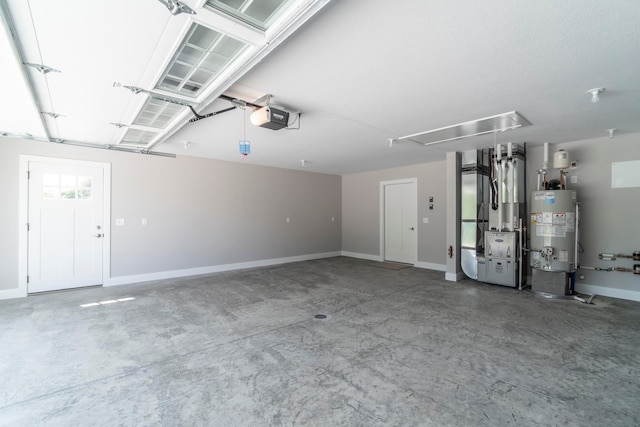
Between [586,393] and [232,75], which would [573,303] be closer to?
[586,393]

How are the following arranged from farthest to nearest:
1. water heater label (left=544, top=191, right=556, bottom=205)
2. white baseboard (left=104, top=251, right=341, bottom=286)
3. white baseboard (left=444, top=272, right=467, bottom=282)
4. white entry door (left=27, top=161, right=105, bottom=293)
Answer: white baseboard (left=444, top=272, right=467, bottom=282)
white baseboard (left=104, top=251, right=341, bottom=286)
white entry door (left=27, top=161, right=105, bottom=293)
water heater label (left=544, top=191, right=556, bottom=205)

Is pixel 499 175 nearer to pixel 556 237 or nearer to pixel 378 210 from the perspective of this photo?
pixel 556 237

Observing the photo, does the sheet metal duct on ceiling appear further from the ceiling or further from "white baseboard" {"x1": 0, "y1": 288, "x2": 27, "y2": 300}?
"white baseboard" {"x1": 0, "y1": 288, "x2": 27, "y2": 300}

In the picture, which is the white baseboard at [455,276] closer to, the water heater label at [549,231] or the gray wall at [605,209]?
the water heater label at [549,231]

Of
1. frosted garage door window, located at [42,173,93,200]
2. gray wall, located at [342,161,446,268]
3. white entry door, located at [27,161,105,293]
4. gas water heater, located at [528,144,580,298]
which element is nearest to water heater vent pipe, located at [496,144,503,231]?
gas water heater, located at [528,144,580,298]

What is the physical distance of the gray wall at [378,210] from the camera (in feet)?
21.1

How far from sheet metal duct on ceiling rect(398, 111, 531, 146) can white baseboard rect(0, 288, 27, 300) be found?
6.06 meters

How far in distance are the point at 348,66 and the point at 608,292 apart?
5.12 m

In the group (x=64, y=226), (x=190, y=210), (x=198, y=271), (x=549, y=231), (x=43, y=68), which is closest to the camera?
(x=43, y=68)

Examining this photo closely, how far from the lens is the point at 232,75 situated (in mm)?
2281

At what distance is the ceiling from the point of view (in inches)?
67.7

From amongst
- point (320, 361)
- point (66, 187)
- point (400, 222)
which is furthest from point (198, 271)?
point (400, 222)

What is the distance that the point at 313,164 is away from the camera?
6.77 meters

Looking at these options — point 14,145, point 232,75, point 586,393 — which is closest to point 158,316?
point 232,75
